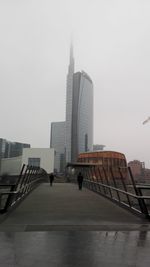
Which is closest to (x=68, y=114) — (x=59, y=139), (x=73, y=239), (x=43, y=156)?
(x=59, y=139)

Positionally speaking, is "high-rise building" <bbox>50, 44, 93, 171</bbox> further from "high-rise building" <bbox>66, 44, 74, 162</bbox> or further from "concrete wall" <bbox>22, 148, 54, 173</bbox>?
"concrete wall" <bbox>22, 148, 54, 173</bbox>

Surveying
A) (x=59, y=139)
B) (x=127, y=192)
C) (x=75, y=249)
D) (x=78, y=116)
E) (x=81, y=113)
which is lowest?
(x=75, y=249)

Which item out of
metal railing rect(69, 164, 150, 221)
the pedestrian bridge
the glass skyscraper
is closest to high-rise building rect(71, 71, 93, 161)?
the glass skyscraper

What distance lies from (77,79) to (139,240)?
138928 mm

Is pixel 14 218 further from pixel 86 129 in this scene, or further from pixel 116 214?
pixel 86 129

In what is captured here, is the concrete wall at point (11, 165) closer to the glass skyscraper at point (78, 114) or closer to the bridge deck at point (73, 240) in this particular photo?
the glass skyscraper at point (78, 114)

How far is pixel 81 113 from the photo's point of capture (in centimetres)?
13862

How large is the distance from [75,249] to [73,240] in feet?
2.36

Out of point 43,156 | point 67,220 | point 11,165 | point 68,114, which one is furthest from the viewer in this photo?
point 68,114

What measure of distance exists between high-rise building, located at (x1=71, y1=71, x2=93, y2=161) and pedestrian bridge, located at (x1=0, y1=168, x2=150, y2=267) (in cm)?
12724

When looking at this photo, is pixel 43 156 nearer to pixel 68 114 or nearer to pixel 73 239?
pixel 68 114

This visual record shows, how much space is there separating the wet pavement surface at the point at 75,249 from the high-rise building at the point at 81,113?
5106 inches

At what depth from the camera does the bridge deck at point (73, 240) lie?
5055mm

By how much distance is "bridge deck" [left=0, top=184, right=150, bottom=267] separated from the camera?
505cm
